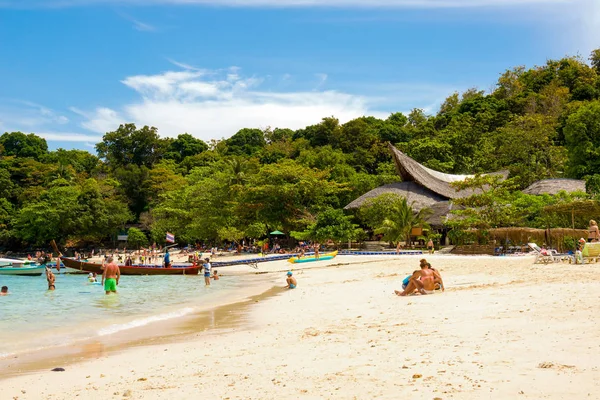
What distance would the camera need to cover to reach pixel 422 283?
37.3 feet

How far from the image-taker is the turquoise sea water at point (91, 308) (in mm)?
9906

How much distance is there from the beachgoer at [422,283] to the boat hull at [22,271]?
2556 cm

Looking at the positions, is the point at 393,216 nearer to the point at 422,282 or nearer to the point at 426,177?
the point at 426,177

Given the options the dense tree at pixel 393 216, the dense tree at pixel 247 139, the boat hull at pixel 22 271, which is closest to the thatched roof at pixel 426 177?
the dense tree at pixel 393 216

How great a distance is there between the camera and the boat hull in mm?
31219

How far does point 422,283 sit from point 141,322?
221 inches

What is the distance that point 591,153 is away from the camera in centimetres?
3528

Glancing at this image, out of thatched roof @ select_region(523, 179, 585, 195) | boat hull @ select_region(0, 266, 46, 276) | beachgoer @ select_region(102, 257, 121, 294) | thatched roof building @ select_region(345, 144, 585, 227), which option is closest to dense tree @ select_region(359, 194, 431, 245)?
thatched roof building @ select_region(345, 144, 585, 227)

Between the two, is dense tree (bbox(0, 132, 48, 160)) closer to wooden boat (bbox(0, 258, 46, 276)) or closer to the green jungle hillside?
the green jungle hillside

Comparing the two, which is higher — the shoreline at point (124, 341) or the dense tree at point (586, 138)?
the dense tree at point (586, 138)

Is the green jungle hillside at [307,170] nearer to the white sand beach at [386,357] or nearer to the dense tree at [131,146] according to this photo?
the dense tree at [131,146]

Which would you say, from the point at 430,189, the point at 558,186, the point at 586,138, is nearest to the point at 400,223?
the point at 430,189

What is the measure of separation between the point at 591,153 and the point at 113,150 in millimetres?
48659

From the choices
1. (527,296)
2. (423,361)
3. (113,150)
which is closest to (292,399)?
(423,361)
